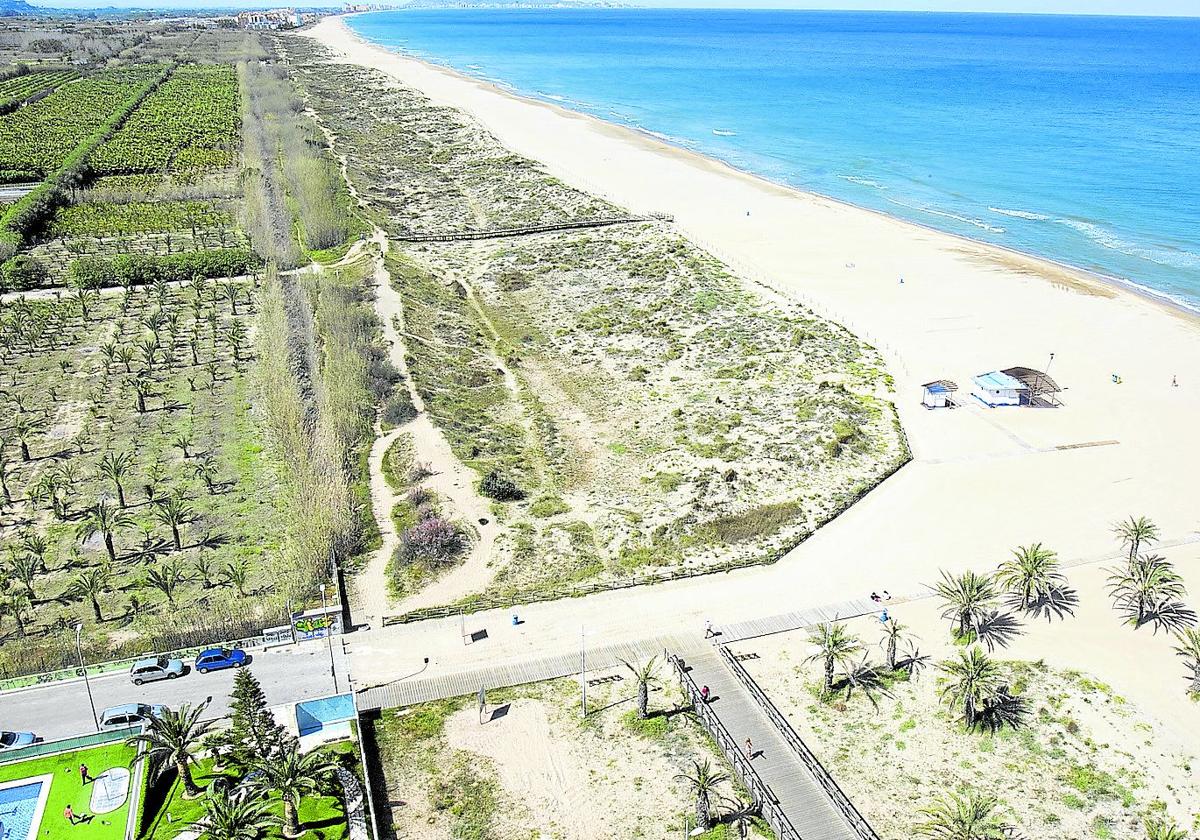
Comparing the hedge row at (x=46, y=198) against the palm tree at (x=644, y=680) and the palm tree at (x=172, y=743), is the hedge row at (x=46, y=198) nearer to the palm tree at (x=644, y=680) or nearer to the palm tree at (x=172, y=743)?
the palm tree at (x=172, y=743)

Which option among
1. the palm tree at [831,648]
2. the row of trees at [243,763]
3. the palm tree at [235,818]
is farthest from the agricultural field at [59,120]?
the palm tree at [831,648]

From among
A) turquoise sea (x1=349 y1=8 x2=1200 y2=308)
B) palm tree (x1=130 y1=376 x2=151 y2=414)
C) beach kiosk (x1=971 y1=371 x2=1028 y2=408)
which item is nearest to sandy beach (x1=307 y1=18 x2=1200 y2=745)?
beach kiosk (x1=971 y1=371 x2=1028 y2=408)

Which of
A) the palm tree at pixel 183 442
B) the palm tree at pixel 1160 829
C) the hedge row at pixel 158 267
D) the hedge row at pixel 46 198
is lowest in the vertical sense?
the palm tree at pixel 183 442

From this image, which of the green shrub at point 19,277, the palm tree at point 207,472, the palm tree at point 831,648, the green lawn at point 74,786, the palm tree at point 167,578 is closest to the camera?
the green lawn at point 74,786

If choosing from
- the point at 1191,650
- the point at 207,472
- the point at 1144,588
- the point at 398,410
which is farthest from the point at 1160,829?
the point at 207,472

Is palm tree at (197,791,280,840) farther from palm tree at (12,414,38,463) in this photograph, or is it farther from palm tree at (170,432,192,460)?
palm tree at (12,414,38,463)

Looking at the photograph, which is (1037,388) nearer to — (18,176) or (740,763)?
(740,763)
